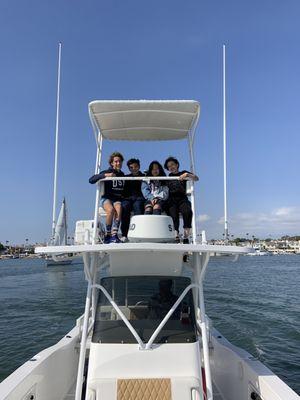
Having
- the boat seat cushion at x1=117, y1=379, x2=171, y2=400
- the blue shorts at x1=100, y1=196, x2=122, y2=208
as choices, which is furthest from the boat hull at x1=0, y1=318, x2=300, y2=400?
the blue shorts at x1=100, y1=196, x2=122, y2=208

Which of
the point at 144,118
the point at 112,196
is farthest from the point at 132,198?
the point at 144,118

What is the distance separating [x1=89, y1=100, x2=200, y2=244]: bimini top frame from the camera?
20.9 ft

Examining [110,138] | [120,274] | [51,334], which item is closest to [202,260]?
[120,274]

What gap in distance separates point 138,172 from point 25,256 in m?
165

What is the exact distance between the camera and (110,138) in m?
7.77

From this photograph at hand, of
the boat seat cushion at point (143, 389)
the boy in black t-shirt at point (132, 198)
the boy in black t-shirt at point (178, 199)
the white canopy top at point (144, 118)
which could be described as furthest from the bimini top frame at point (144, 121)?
the boat seat cushion at point (143, 389)

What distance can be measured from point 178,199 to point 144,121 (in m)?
1.59

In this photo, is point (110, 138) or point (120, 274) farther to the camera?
point (110, 138)

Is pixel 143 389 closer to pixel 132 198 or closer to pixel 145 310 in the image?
pixel 145 310

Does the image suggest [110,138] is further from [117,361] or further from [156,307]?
[117,361]

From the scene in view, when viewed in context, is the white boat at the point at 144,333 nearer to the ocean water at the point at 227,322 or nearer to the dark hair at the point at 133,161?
the dark hair at the point at 133,161

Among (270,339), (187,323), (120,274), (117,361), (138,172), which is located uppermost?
(138,172)

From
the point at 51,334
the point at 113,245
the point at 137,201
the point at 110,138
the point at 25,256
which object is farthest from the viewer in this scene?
the point at 25,256

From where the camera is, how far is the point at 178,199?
6.57 m
